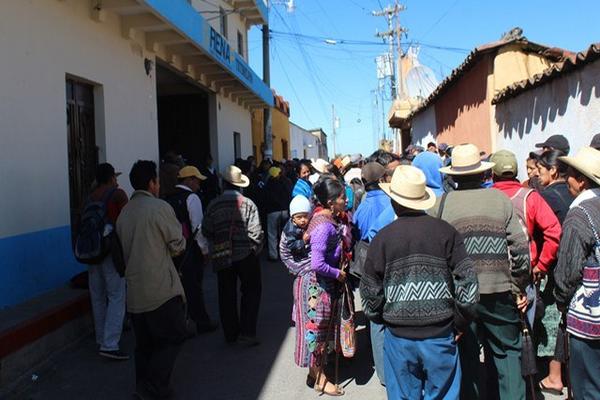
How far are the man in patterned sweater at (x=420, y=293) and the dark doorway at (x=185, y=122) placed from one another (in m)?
10.8

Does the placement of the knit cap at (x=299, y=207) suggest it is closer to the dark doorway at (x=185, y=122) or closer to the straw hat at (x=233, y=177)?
the straw hat at (x=233, y=177)

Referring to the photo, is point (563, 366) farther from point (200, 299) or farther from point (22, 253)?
point (22, 253)

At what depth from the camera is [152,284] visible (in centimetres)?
407

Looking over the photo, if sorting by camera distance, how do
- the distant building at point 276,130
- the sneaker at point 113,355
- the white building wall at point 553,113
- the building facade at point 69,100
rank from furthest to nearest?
the distant building at point 276,130
the white building wall at point 553,113
the building facade at point 69,100
the sneaker at point 113,355

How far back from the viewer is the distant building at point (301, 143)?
3160 cm

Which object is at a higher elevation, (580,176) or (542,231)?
(580,176)

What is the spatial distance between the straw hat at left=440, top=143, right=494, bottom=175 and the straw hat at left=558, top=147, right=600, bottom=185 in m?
0.55

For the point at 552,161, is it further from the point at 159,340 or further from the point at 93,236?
the point at 93,236

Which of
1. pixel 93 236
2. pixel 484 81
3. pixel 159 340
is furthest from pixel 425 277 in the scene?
pixel 484 81

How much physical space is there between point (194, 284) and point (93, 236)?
1.35 meters

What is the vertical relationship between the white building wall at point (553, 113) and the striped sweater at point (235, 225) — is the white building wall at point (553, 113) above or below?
above

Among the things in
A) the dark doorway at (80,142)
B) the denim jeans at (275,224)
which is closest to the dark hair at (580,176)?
the dark doorway at (80,142)

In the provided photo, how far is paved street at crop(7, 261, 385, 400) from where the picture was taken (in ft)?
14.4

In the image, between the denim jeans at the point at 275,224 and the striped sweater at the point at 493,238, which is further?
the denim jeans at the point at 275,224
